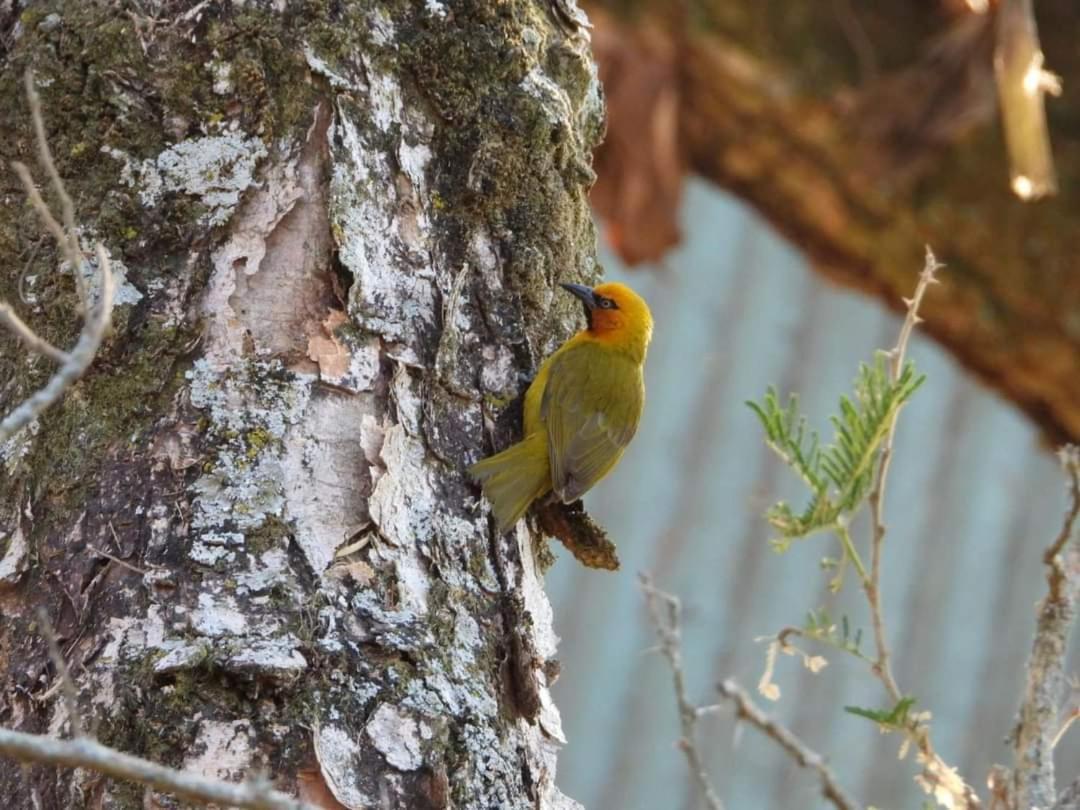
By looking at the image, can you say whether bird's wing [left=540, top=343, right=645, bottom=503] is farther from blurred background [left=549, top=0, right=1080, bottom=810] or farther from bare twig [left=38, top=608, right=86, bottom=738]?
blurred background [left=549, top=0, right=1080, bottom=810]

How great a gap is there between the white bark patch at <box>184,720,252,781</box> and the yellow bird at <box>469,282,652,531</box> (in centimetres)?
64

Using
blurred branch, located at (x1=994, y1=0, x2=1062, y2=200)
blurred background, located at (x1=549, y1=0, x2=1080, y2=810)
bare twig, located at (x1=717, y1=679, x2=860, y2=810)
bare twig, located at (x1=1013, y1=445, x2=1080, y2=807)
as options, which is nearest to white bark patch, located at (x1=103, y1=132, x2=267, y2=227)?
bare twig, located at (x1=717, y1=679, x2=860, y2=810)

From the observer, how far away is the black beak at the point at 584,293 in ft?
9.66

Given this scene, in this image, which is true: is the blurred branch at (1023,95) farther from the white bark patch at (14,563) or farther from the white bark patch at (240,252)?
the white bark patch at (14,563)

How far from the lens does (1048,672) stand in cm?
202

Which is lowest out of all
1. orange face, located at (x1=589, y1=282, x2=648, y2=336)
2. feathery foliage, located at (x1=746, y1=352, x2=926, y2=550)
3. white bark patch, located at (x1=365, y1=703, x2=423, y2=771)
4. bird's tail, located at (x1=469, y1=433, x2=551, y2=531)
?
white bark patch, located at (x1=365, y1=703, x2=423, y2=771)

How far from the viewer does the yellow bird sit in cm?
258

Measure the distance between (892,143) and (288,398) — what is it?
2.77 meters

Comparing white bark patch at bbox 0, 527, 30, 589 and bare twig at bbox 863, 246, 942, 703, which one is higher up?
bare twig at bbox 863, 246, 942, 703

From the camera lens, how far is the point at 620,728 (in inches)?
269

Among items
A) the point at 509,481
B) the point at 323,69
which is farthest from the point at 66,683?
the point at 323,69

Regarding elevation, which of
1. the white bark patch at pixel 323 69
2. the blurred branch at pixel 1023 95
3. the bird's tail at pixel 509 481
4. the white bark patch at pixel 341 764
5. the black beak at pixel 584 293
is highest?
the blurred branch at pixel 1023 95

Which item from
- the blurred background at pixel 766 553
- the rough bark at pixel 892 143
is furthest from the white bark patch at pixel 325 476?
the blurred background at pixel 766 553

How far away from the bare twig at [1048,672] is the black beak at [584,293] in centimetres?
114
